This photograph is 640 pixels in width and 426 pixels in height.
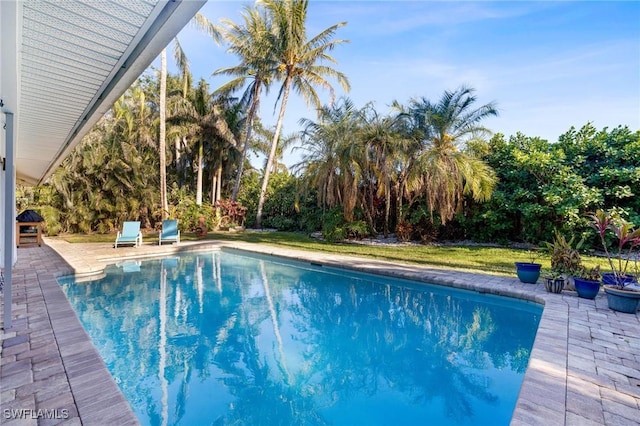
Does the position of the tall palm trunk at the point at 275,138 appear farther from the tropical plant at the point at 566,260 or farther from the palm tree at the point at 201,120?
the tropical plant at the point at 566,260

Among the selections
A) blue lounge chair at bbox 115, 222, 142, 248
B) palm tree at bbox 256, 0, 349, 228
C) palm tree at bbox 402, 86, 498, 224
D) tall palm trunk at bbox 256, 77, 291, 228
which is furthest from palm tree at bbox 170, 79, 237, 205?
palm tree at bbox 402, 86, 498, 224

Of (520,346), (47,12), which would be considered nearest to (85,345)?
(47,12)

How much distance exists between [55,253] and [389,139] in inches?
467

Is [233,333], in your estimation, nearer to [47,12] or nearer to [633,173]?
[47,12]

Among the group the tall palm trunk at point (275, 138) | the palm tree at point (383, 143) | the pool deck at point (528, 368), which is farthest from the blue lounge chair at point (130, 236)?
the palm tree at point (383, 143)

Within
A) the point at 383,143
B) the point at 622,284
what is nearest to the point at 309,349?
the point at 622,284

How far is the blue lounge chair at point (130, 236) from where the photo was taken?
1187 centimetres

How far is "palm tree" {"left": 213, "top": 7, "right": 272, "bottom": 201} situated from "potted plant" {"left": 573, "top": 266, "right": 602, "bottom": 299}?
1640 cm

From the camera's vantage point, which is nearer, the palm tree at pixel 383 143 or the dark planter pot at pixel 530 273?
the dark planter pot at pixel 530 273

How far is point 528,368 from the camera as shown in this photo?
341cm

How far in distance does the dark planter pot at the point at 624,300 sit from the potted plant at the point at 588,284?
0.49 m

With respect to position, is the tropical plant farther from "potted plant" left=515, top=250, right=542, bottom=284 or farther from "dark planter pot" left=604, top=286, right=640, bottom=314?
"dark planter pot" left=604, top=286, right=640, bottom=314

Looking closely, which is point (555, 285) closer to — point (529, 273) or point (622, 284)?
point (529, 273)

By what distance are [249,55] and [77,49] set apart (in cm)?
1648
